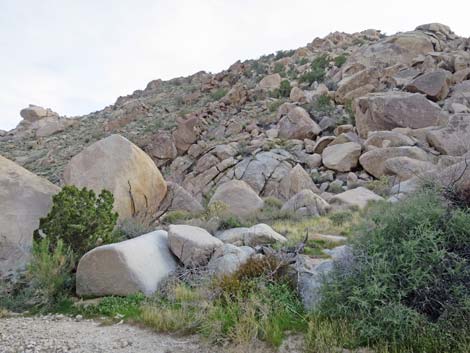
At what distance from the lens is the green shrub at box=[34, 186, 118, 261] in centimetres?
786

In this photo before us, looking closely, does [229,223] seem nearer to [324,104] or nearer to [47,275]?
[47,275]

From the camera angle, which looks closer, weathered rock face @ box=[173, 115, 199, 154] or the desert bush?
the desert bush

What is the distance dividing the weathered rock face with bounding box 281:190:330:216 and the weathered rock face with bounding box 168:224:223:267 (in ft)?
15.6

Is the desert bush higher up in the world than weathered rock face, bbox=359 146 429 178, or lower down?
higher up

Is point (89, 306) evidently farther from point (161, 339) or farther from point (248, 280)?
point (248, 280)

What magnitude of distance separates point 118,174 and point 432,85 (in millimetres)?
15635

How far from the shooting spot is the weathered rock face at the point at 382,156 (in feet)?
49.1

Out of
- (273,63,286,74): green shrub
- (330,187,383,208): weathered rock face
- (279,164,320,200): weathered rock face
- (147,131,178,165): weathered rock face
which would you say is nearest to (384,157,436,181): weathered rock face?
(330,187,383,208): weathered rock face

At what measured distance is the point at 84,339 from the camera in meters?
5.35

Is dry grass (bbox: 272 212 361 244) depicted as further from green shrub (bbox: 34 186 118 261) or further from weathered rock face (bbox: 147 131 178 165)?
weathered rock face (bbox: 147 131 178 165)

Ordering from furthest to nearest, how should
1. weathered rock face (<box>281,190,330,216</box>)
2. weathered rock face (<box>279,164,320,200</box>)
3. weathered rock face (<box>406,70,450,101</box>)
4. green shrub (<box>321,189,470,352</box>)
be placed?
weathered rock face (<box>406,70,450,101</box>), weathered rock face (<box>279,164,320,200</box>), weathered rock face (<box>281,190,330,216</box>), green shrub (<box>321,189,470,352</box>)

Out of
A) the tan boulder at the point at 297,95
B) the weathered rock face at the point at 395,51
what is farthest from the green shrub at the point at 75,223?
the weathered rock face at the point at 395,51

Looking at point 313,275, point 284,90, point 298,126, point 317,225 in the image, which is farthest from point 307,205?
point 284,90

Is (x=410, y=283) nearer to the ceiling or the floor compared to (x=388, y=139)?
nearer to the floor
